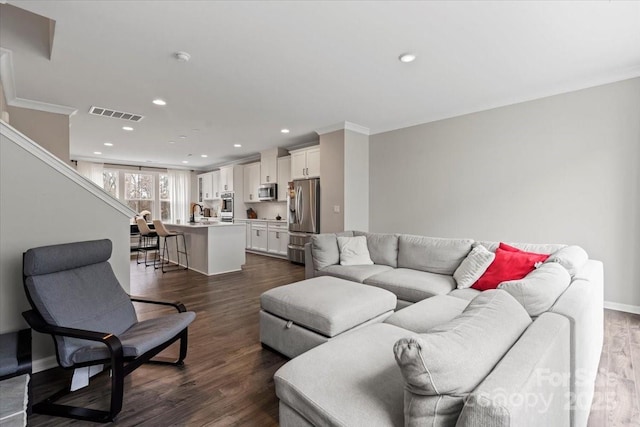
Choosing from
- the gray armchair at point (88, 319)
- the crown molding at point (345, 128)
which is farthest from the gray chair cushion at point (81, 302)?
the crown molding at point (345, 128)

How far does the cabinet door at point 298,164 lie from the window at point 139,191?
18.3 feet

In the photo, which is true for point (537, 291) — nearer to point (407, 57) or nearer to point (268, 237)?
point (407, 57)

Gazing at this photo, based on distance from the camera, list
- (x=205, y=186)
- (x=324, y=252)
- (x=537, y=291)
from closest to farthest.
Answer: (x=537, y=291) → (x=324, y=252) → (x=205, y=186)

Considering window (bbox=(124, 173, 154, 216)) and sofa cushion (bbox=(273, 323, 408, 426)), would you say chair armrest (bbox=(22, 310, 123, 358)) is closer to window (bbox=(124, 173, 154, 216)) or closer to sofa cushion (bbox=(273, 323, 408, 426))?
sofa cushion (bbox=(273, 323, 408, 426))

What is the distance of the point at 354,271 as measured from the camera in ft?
11.0

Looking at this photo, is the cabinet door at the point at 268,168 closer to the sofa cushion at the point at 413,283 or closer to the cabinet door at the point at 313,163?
the cabinet door at the point at 313,163

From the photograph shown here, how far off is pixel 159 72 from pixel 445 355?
11.9 feet

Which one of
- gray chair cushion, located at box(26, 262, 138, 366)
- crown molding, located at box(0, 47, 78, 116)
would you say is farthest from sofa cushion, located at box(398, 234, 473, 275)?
crown molding, located at box(0, 47, 78, 116)

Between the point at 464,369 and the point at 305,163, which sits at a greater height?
the point at 305,163

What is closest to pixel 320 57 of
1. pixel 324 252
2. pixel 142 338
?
pixel 324 252

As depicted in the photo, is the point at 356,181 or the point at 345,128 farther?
the point at 356,181

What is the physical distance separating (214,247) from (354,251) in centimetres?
276

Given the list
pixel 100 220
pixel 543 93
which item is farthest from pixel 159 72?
pixel 543 93

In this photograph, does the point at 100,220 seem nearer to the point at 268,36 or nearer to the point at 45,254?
the point at 45,254
